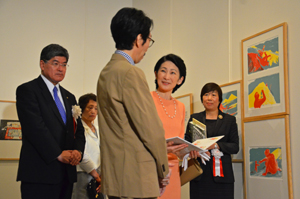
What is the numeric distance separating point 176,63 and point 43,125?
1.19 m

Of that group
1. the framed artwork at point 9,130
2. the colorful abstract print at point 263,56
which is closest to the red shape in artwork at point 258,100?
the colorful abstract print at point 263,56

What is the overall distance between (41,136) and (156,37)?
13.1ft

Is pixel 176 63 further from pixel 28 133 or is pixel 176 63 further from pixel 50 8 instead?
pixel 50 8

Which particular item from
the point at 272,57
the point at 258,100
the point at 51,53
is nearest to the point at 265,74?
the point at 272,57

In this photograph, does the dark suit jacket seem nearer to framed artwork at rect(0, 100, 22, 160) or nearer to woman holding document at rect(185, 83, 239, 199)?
woman holding document at rect(185, 83, 239, 199)

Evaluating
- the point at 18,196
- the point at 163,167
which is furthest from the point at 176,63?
the point at 18,196

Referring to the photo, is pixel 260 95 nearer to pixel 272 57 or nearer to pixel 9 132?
pixel 272 57

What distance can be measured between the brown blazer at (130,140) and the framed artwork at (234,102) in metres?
2.41

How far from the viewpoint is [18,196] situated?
5188mm

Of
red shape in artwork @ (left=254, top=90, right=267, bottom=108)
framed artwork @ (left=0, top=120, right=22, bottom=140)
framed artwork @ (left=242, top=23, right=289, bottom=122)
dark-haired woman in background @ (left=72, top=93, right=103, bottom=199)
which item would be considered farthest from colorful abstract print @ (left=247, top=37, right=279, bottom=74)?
framed artwork @ (left=0, top=120, right=22, bottom=140)

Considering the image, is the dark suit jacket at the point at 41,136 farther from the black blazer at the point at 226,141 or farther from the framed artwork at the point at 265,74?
the framed artwork at the point at 265,74

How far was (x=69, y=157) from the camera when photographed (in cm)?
266

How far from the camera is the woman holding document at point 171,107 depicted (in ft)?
7.76

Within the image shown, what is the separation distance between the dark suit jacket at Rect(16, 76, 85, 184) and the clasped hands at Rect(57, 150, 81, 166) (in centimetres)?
4
